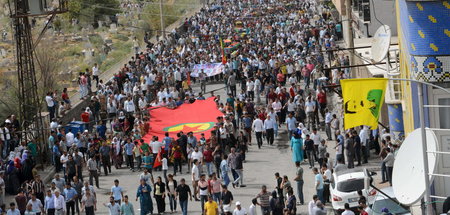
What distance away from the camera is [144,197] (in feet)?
88.4

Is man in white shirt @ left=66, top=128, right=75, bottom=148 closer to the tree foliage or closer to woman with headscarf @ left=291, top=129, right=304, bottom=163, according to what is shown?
woman with headscarf @ left=291, top=129, right=304, bottom=163

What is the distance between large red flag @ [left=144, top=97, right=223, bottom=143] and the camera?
113 ft

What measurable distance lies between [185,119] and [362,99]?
15.8m

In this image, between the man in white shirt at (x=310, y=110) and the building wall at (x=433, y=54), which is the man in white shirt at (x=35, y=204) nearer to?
the building wall at (x=433, y=54)

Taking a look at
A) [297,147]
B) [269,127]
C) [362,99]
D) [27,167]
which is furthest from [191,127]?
[362,99]

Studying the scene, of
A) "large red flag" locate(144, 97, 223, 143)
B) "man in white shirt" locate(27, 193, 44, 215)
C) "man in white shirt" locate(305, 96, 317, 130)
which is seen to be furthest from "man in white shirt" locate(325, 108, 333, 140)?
"man in white shirt" locate(27, 193, 44, 215)

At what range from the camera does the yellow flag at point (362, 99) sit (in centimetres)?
2081

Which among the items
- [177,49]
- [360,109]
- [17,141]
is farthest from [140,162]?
[177,49]

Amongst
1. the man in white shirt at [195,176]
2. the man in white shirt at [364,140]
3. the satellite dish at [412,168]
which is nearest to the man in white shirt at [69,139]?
the man in white shirt at [195,176]

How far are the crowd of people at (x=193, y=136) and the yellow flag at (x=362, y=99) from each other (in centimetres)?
263

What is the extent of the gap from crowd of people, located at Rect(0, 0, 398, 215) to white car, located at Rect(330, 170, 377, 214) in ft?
2.75

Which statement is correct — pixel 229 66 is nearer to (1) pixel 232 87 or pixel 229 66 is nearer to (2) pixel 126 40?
(1) pixel 232 87

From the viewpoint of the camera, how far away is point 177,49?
182 ft

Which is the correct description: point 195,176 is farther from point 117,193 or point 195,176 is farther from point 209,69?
point 209,69
